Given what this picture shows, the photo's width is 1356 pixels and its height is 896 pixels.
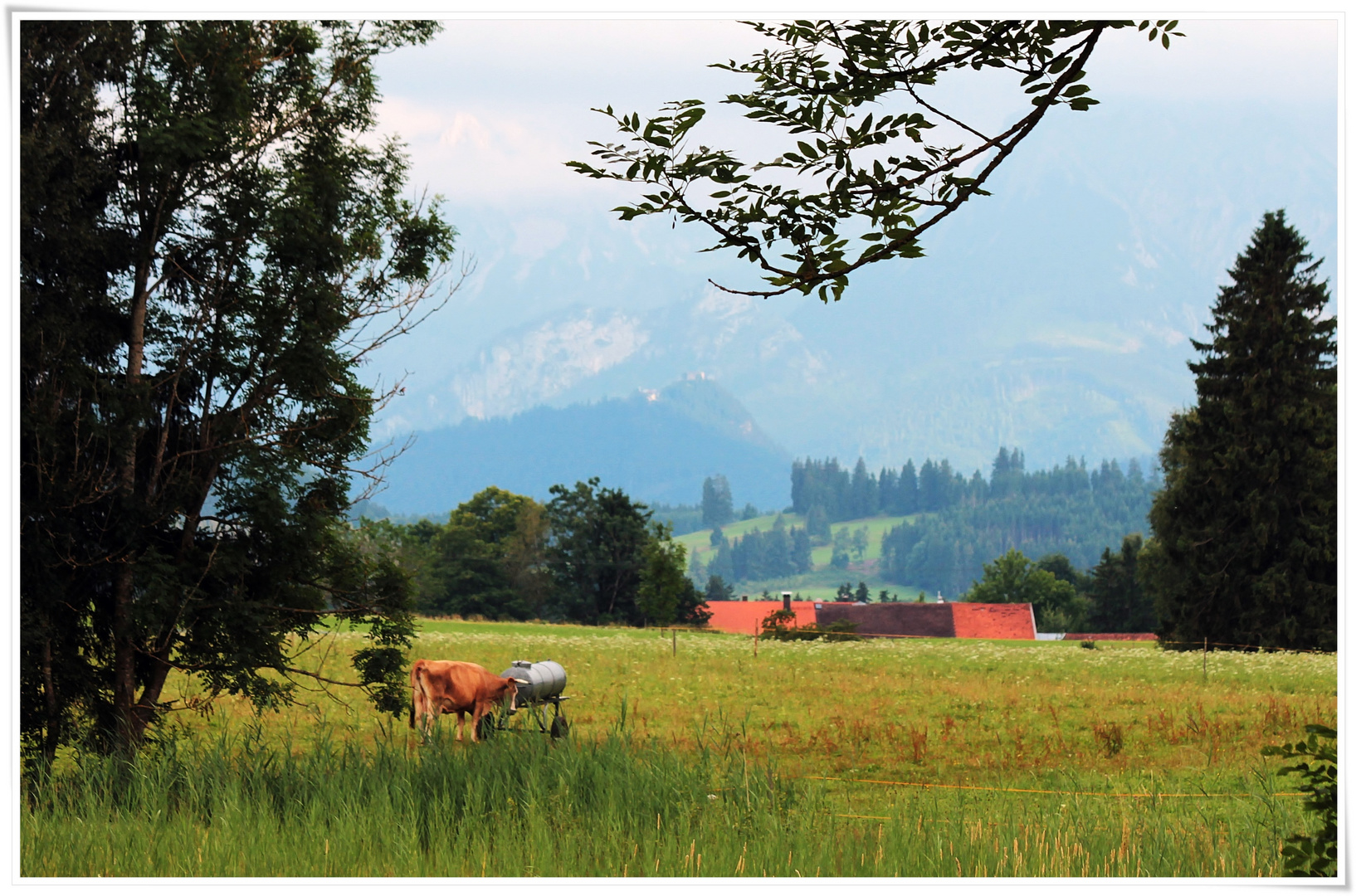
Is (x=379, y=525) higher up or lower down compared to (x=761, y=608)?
higher up

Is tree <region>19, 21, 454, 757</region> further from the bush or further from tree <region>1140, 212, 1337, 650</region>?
tree <region>1140, 212, 1337, 650</region>

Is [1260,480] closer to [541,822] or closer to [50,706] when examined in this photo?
[541,822]

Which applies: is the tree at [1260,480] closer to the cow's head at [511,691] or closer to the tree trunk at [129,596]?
the cow's head at [511,691]

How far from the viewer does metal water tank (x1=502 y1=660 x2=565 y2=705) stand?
37.4 ft

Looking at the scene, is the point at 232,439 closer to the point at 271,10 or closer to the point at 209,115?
the point at 209,115

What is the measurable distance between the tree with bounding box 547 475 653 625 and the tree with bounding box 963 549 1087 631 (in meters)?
48.3

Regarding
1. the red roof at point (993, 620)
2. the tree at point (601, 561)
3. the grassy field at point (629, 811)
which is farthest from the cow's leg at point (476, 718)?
the red roof at point (993, 620)

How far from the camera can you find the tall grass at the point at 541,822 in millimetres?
6398

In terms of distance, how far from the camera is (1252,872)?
6434 mm

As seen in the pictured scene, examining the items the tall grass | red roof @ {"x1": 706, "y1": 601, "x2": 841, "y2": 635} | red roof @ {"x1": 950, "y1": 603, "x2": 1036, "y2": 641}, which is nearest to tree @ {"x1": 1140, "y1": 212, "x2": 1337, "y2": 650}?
the tall grass

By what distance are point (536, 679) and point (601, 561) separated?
50592 mm

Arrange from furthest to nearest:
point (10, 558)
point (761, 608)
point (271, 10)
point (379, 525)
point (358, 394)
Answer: point (761, 608)
point (379, 525)
point (358, 394)
point (271, 10)
point (10, 558)

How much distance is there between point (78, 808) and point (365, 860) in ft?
8.21

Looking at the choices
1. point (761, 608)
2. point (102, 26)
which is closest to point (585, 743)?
point (102, 26)
